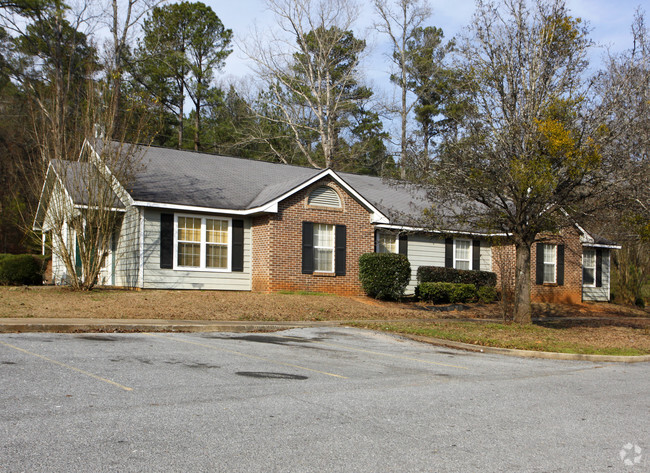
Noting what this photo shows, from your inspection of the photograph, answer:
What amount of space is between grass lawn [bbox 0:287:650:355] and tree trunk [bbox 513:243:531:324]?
341 mm

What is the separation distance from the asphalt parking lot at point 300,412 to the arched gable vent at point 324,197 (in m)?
11.9

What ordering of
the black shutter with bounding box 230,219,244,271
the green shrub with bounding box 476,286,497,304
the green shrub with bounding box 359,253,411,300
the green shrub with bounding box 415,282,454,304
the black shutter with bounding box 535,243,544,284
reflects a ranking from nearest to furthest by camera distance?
1. the black shutter with bounding box 230,219,244,271
2. the green shrub with bounding box 359,253,411,300
3. the green shrub with bounding box 415,282,454,304
4. the green shrub with bounding box 476,286,497,304
5. the black shutter with bounding box 535,243,544,284

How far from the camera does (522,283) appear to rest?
53.1 feet

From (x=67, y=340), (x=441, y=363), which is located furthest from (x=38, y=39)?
(x=441, y=363)

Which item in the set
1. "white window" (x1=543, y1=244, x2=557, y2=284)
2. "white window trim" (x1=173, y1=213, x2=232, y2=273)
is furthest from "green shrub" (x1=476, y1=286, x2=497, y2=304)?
"white window trim" (x1=173, y1=213, x2=232, y2=273)

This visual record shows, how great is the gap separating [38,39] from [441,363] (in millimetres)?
37042

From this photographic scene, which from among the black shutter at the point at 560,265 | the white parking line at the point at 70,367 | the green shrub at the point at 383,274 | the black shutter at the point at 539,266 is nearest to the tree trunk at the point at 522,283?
the green shrub at the point at 383,274

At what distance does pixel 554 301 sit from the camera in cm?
2809

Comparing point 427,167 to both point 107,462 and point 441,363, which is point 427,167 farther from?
point 107,462

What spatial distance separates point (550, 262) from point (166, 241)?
1704cm

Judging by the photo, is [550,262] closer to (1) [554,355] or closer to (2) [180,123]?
(1) [554,355]

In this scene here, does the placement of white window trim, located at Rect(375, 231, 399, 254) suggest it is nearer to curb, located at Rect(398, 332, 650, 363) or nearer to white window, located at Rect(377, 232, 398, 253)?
white window, located at Rect(377, 232, 398, 253)

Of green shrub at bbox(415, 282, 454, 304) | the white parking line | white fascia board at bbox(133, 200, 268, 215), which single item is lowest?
the white parking line

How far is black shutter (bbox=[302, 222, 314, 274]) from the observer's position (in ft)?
71.7
